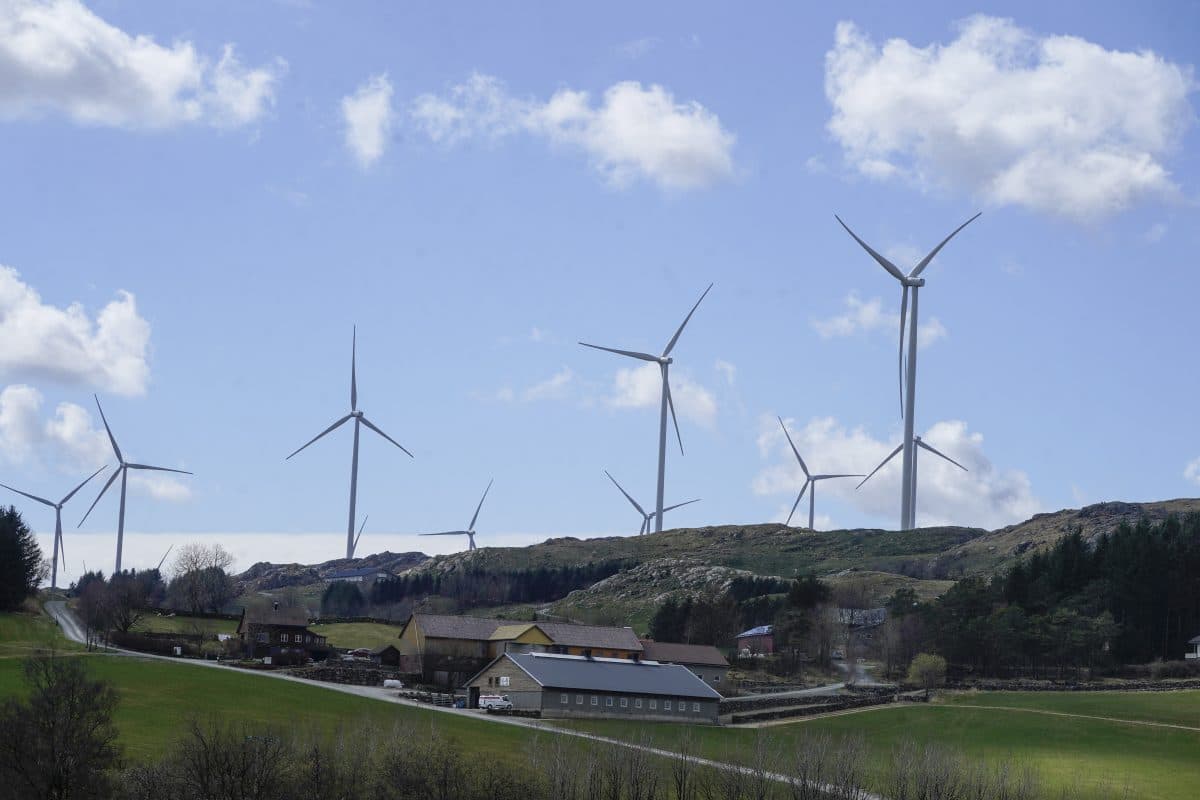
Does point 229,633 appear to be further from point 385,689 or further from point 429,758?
point 429,758

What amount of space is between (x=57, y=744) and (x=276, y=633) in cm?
7763

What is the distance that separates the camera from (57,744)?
177 ft

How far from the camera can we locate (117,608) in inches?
5315

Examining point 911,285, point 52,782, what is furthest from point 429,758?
point 911,285

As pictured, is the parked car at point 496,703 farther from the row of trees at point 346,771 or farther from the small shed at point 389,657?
the row of trees at point 346,771

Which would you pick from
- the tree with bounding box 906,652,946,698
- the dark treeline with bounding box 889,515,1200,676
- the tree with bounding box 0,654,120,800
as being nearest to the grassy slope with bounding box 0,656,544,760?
the tree with bounding box 0,654,120,800

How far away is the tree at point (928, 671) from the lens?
117 meters

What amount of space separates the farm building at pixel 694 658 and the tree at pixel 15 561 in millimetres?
55255

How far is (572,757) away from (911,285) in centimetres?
11340

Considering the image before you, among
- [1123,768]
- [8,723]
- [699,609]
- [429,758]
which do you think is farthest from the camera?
[699,609]

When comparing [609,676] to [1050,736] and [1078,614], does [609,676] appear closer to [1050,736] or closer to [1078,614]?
[1050,736]

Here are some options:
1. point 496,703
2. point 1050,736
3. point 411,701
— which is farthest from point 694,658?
point 1050,736

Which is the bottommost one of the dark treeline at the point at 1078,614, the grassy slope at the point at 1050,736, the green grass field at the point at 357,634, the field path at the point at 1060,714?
the grassy slope at the point at 1050,736

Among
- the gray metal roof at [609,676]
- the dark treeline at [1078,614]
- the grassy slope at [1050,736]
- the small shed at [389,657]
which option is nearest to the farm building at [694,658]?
the gray metal roof at [609,676]
